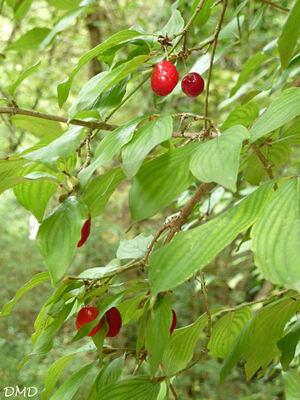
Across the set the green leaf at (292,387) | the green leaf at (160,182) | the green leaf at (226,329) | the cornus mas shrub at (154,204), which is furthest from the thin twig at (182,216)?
the green leaf at (292,387)

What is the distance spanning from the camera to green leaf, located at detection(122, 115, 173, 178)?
45 cm

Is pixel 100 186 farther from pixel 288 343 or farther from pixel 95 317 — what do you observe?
pixel 288 343

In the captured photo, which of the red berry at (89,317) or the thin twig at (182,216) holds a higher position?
the thin twig at (182,216)

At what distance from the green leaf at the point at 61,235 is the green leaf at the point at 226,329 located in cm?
34

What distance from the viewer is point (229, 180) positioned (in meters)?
0.39

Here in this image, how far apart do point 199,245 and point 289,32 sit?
0.95ft

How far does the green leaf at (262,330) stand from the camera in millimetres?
619

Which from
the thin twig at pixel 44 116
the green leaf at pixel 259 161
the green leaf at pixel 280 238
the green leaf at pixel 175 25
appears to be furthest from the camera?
the green leaf at pixel 259 161

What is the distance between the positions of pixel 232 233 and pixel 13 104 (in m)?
0.37

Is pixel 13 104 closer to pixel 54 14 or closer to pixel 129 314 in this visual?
pixel 129 314

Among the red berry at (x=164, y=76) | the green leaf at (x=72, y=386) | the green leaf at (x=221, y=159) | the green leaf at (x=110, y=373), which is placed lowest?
the green leaf at (x=72, y=386)

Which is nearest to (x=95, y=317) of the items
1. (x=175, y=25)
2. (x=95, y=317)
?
(x=95, y=317)

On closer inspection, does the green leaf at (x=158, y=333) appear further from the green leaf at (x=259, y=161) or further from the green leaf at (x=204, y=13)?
the green leaf at (x=204, y=13)

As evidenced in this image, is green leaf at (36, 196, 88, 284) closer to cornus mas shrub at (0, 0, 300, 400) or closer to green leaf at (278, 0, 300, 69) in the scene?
cornus mas shrub at (0, 0, 300, 400)
